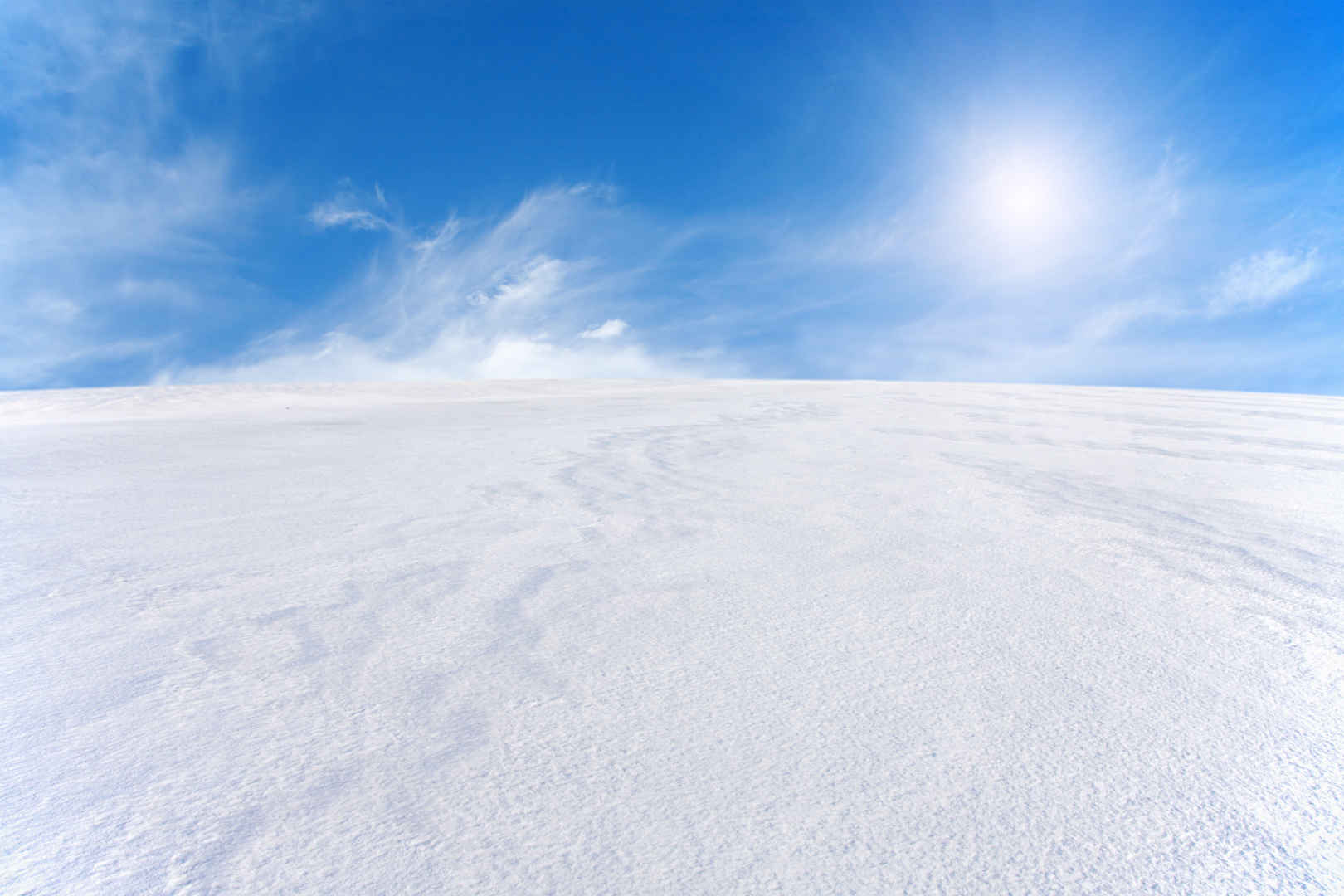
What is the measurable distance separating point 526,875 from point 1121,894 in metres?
0.90

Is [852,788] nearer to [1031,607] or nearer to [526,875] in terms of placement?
[526,875]

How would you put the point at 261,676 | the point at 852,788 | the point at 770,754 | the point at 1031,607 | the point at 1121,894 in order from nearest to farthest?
the point at 1121,894 → the point at 852,788 → the point at 770,754 → the point at 261,676 → the point at 1031,607

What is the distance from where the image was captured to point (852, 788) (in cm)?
128

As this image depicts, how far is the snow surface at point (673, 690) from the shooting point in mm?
1136

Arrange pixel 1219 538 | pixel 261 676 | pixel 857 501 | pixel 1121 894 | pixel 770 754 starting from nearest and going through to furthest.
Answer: pixel 1121 894 < pixel 770 754 < pixel 261 676 < pixel 1219 538 < pixel 857 501

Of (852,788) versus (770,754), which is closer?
(852,788)

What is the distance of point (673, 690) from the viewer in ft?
5.45

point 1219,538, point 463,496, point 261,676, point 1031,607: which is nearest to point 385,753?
point 261,676

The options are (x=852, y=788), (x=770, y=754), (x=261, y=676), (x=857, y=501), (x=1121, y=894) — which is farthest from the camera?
(x=857, y=501)

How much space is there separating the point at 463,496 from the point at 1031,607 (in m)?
2.84

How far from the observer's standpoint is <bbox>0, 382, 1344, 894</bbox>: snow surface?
1.14 metres

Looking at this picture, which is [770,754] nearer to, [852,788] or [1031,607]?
[852,788]

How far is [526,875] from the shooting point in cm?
108

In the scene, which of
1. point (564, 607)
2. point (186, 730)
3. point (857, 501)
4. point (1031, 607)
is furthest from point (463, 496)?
point (1031, 607)
